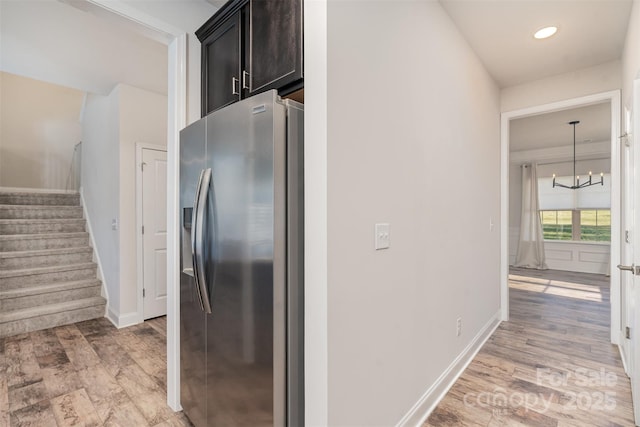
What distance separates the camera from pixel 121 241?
3605 mm

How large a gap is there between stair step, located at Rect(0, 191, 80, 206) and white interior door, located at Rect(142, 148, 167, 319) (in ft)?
8.20

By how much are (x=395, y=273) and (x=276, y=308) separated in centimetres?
68

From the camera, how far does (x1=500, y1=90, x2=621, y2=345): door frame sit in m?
2.84

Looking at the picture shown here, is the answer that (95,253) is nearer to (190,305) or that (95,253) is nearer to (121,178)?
(121,178)

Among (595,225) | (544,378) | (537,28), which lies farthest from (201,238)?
(595,225)

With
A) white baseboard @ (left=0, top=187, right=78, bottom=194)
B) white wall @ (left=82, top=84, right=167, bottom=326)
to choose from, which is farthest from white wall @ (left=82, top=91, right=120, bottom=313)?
white baseboard @ (left=0, top=187, right=78, bottom=194)

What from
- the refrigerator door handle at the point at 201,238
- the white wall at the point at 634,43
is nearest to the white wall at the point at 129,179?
the refrigerator door handle at the point at 201,238

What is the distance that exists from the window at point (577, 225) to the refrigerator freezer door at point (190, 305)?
7.78 metres

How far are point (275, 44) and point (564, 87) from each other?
320cm

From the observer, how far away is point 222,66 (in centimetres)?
191

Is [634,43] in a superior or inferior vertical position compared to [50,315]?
superior

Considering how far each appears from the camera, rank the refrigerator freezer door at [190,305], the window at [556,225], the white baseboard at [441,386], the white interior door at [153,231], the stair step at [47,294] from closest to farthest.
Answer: the refrigerator freezer door at [190,305] < the white baseboard at [441,386] < the stair step at [47,294] < the white interior door at [153,231] < the window at [556,225]

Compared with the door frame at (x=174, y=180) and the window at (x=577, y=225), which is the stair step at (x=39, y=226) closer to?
the door frame at (x=174, y=180)

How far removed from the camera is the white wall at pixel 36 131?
216 inches
